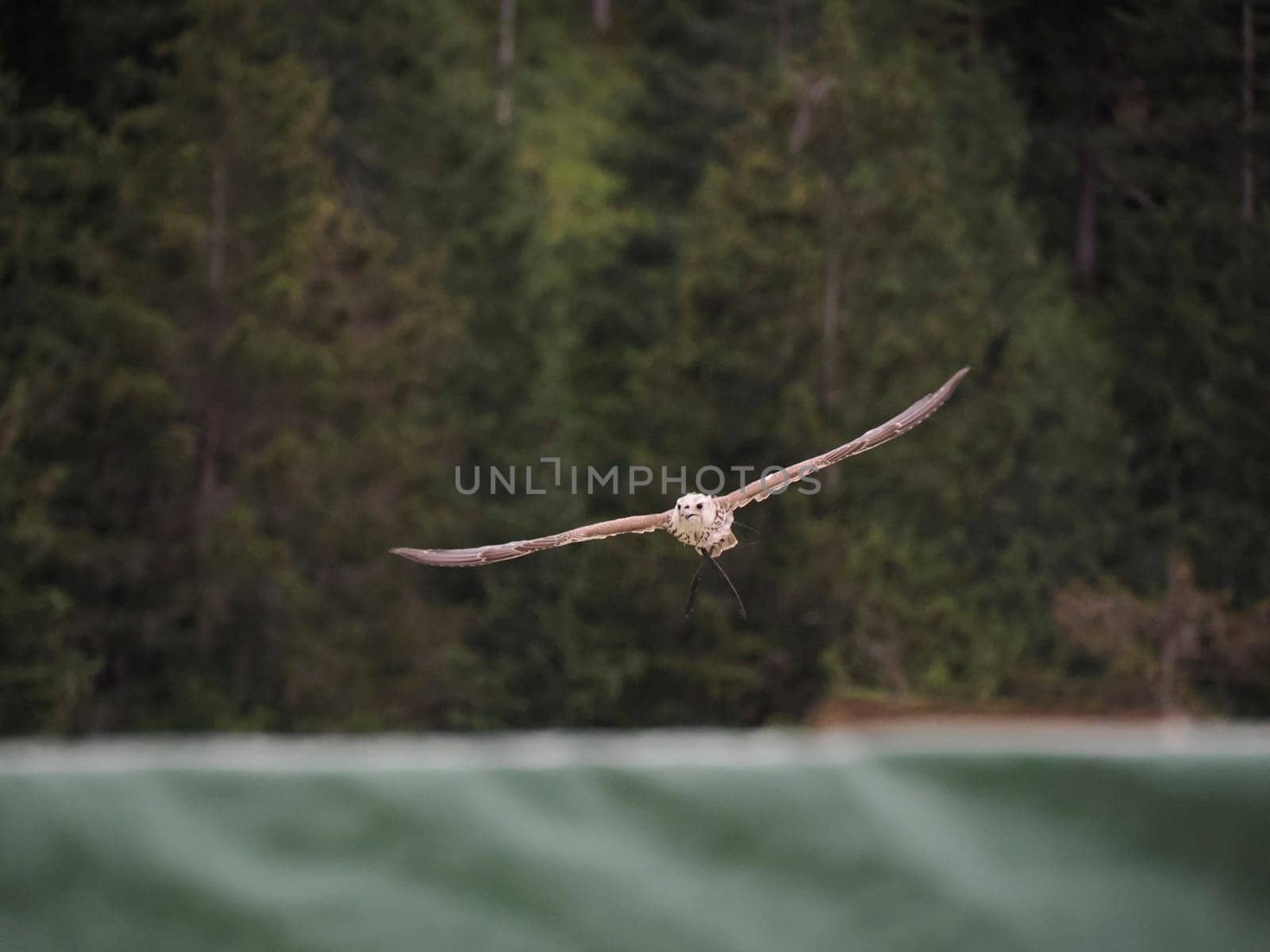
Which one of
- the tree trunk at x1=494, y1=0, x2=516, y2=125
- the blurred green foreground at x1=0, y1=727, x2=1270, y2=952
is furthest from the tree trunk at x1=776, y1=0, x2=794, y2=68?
the blurred green foreground at x1=0, y1=727, x2=1270, y2=952

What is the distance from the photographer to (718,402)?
3008 centimetres

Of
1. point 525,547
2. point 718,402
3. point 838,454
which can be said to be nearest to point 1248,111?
point 718,402

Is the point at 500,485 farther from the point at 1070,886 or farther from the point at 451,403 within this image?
the point at 1070,886

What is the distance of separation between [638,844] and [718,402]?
26.8 metres

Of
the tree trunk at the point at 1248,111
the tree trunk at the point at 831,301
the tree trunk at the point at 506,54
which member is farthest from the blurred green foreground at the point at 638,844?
the tree trunk at the point at 506,54

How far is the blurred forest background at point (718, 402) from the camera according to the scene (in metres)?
28.7

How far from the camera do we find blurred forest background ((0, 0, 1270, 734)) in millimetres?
28688

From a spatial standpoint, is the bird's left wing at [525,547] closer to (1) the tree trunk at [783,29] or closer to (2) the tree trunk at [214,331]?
(2) the tree trunk at [214,331]

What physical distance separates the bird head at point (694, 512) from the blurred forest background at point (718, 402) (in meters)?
21.3

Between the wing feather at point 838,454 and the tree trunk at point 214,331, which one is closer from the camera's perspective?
the wing feather at point 838,454

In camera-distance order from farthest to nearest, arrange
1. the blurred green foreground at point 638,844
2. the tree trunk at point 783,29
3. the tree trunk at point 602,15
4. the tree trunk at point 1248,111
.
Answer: the tree trunk at point 602,15, the tree trunk at point 783,29, the tree trunk at point 1248,111, the blurred green foreground at point 638,844

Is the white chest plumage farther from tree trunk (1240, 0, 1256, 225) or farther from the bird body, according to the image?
tree trunk (1240, 0, 1256, 225)

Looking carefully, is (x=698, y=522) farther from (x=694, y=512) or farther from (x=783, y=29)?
(x=783, y=29)

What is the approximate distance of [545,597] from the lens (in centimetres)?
3177
